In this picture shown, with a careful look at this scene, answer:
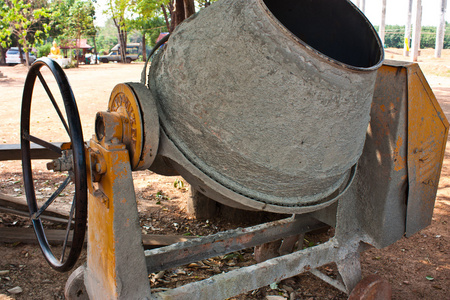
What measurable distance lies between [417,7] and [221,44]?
838 inches

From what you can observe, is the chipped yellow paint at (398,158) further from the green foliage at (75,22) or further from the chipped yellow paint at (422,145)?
the green foliage at (75,22)

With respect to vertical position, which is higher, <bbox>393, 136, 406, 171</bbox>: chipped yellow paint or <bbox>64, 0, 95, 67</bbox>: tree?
<bbox>64, 0, 95, 67</bbox>: tree

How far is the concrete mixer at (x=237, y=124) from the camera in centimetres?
158

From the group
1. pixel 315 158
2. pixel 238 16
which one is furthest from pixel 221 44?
pixel 315 158

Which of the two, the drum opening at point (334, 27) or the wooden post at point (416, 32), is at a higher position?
the wooden post at point (416, 32)

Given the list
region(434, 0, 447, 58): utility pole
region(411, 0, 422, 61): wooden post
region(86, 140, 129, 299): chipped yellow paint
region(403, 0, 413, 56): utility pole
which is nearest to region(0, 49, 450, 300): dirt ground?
region(86, 140, 129, 299): chipped yellow paint

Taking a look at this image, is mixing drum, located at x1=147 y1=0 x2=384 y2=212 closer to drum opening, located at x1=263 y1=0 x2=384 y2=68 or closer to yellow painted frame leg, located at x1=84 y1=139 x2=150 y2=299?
drum opening, located at x1=263 y1=0 x2=384 y2=68

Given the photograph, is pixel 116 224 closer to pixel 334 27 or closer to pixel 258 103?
pixel 258 103

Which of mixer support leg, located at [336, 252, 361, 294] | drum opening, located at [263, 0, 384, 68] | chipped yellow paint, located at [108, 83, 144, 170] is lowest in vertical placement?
mixer support leg, located at [336, 252, 361, 294]

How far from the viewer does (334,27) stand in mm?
2072

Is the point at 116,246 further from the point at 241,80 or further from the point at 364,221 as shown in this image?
the point at 364,221

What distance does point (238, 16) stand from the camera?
1.62 metres

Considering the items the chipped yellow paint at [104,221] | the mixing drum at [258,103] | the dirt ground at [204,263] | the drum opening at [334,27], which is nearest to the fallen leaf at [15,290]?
the dirt ground at [204,263]

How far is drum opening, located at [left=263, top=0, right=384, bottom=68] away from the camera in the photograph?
6.35ft
